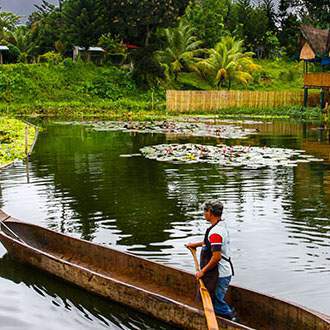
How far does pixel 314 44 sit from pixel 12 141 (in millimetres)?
24542

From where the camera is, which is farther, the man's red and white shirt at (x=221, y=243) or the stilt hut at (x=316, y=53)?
the stilt hut at (x=316, y=53)

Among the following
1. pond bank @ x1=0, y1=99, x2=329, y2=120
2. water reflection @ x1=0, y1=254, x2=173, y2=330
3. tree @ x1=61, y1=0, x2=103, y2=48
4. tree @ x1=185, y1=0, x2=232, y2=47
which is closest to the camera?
water reflection @ x1=0, y1=254, x2=173, y2=330

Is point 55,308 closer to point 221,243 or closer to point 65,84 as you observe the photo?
point 221,243

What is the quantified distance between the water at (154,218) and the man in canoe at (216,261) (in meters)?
0.96

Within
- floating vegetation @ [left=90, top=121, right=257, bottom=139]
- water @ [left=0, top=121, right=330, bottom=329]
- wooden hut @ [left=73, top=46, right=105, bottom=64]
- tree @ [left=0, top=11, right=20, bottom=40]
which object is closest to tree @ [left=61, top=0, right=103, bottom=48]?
wooden hut @ [left=73, top=46, right=105, bottom=64]

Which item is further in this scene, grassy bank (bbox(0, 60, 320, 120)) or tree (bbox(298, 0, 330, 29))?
tree (bbox(298, 0, 330, 29))

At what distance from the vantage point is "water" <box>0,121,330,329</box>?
8.15 m

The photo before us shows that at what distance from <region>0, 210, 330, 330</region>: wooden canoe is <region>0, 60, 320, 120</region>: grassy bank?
31806mm

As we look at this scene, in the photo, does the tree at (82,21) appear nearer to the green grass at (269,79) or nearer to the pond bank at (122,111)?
the pond bank at (122,111)

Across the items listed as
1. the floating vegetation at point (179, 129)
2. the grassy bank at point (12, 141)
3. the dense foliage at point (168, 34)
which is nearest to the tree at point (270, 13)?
the dense foliage at point (168, 34)

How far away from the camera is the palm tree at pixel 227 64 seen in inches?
1845

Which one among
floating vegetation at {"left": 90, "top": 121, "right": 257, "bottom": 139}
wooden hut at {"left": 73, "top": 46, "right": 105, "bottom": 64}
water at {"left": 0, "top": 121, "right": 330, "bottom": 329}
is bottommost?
water at {"left": 0, "top": 121, "right": 330, "bottom": 329}

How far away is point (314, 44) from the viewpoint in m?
41.8

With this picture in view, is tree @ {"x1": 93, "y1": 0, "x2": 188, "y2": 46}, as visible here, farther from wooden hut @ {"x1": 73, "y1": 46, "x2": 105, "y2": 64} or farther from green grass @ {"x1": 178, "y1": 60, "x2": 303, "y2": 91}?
green grass @ {"x1": 178, "y1": 60, "x2": 303, "y2": 91}
